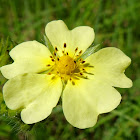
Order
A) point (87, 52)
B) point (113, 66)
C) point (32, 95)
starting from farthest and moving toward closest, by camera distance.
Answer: point (87, 52), point (113, 66), point (32, 95)

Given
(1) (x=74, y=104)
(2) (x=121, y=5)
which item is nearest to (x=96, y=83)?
(1) (x=74, y=104)

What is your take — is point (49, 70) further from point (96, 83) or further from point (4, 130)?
point (4, 130)

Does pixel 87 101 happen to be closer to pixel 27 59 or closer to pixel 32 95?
pixel 32 95

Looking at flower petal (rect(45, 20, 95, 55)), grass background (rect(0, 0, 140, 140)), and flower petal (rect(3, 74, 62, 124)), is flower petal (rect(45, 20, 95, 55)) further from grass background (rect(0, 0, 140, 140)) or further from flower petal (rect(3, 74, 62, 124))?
grass background (rect(0, 0, 140, 140))

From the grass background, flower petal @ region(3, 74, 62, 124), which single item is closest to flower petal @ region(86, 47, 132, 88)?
flower petal @ region(3, 74, 62, 124)

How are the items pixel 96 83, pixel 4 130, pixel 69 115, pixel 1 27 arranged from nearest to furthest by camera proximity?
pixel 69 115, pixel 96 83, pixel 4 130, pixel 1 27

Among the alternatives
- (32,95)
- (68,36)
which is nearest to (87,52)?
(68,36)
